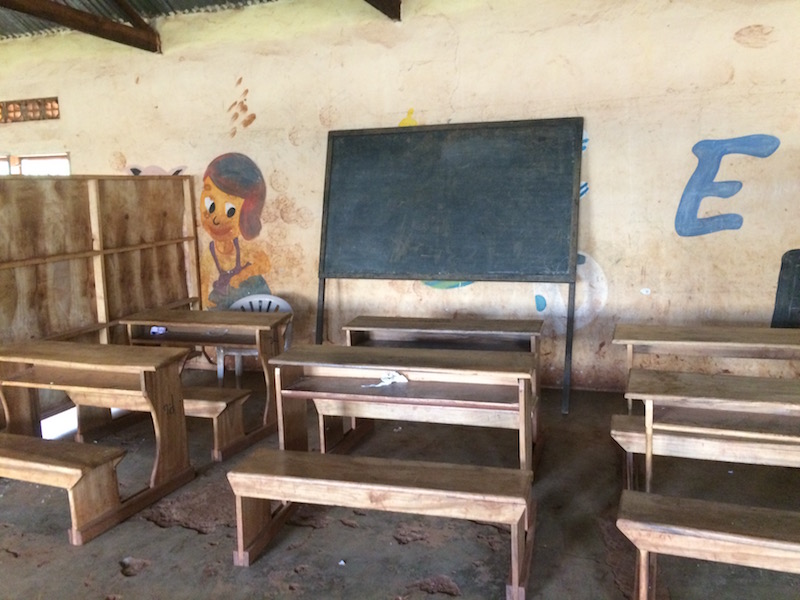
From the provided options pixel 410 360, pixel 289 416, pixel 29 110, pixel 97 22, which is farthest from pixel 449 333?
pixel 29 110

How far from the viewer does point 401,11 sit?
4.80m

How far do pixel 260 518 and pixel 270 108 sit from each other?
144 inches

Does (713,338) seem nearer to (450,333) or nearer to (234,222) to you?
(450,333)

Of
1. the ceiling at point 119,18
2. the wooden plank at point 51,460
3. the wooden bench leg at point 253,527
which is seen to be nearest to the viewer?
the wooden bench leg at point 253,527

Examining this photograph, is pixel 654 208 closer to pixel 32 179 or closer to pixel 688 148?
pixel 688 148

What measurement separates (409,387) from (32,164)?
520 centimetres

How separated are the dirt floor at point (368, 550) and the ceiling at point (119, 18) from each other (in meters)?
3.42

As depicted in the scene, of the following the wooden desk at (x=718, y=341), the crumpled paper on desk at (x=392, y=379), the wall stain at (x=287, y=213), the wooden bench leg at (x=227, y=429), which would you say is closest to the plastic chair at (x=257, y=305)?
the wall stain at (x=287, y=213)

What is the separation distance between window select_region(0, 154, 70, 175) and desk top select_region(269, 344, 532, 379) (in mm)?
4261

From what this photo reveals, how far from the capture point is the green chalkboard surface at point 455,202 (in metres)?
4.48

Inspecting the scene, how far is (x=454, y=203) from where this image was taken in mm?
4715

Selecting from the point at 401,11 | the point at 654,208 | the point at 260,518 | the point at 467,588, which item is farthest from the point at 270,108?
the point at 467,588

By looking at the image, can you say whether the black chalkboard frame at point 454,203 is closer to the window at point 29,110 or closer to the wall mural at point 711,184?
the wall mural at point 711,184

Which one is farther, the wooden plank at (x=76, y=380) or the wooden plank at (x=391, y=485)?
the wooden plank at (x=76, y=380)
